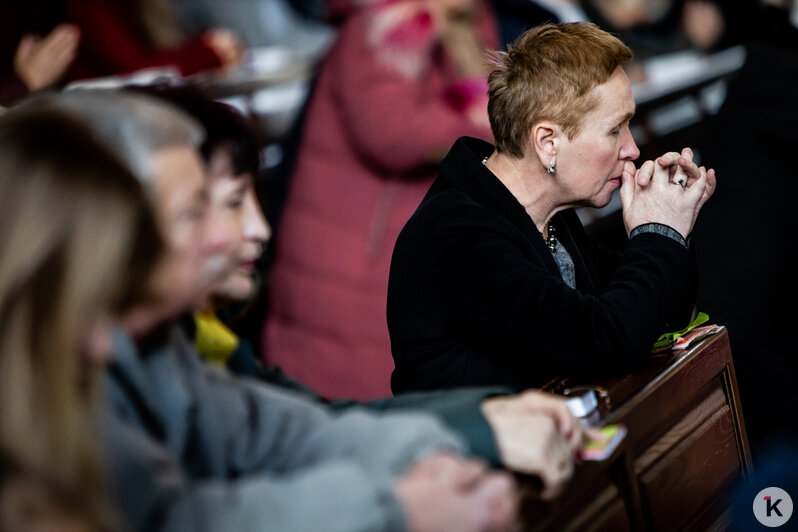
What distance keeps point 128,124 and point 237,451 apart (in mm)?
372

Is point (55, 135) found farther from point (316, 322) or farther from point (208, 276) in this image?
point (316, 322)

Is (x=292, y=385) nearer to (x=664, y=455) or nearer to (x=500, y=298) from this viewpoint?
(x=500, y=298)

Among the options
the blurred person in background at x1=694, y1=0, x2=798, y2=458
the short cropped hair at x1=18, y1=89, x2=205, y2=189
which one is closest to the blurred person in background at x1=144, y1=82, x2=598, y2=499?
the short cropped hair at x1=18, y1=89, x2=205, y2=189

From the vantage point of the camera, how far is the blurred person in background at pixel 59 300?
0.73 meters

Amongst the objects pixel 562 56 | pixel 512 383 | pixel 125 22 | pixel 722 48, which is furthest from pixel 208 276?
pixel 722 48

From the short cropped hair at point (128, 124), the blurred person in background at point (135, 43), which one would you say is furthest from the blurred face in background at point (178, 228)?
the blurred person in background at point (135, 43)

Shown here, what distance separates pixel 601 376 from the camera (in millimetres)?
1341

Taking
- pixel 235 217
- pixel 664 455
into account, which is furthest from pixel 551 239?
pixel 235 217

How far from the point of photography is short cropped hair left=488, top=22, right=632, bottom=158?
1.47 m

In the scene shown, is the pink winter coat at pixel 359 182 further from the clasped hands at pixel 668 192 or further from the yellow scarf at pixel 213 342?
the yellow scarf at pixel 213 342

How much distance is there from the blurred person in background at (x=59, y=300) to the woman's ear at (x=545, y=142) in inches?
32.7

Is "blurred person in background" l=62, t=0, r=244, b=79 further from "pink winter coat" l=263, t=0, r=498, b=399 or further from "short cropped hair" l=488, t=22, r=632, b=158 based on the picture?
"short cropped hair" l=488, t=22, r=632, b=158

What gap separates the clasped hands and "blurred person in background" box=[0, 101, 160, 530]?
0.91 meters

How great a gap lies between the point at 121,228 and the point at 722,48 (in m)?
5.05
